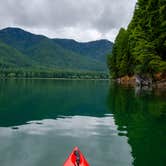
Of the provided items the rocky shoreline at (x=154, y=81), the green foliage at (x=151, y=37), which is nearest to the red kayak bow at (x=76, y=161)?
the green foliage at (x=151, y=37)

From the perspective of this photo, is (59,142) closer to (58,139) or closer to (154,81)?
(58,139)

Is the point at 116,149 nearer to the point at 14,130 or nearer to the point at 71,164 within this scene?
the point at 71,164

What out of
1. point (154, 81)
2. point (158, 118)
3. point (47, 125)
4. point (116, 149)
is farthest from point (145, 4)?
point (116, 149)

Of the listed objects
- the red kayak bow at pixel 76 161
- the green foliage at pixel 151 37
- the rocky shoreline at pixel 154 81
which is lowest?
the red kayak bow at pixel 76 161

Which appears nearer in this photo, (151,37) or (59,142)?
(59,142)

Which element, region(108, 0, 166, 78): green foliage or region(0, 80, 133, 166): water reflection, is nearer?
region(0, 80, 133, 166): water reflection

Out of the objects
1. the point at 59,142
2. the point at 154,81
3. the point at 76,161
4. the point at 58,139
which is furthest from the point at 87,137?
the point at 154,81

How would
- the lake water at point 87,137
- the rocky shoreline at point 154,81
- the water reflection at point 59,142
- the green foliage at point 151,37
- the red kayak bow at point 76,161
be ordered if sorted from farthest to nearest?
1. the rocky shoreline at point 154,81
2. the green foliage at point 151,37
3. the lake water at point 87,137
4. the water reflection at point 59,142
5. the red kayak bow at point 76,161

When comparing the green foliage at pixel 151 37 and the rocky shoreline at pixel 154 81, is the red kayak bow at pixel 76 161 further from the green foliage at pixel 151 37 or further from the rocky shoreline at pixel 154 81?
the rocky shoreline at pixel 154 81

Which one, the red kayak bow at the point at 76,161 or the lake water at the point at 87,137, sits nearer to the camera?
the red kayak bow at the point at 76,161

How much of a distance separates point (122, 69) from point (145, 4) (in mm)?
30014

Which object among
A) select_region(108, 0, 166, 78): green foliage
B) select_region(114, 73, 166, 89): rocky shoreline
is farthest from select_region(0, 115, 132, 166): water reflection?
select_region(114, 73, 166, 89): rocky shoreline

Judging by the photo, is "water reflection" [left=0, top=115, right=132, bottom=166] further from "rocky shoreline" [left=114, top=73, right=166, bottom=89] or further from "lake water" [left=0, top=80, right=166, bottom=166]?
"rocky shoreline" [left=114, top=73, right=166, bottom=89]

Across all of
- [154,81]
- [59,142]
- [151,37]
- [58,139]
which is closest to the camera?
[59,142]
